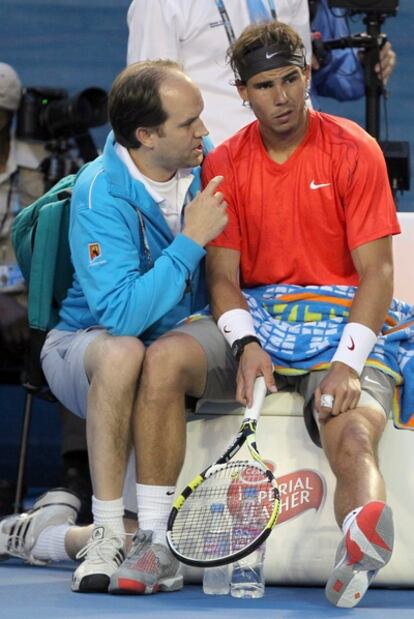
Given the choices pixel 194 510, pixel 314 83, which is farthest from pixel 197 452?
pixel 314 83

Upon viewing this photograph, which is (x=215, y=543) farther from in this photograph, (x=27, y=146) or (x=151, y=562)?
(x=27, y=146)

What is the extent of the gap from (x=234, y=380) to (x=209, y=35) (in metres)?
1.49

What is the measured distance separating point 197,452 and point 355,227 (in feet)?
2.26

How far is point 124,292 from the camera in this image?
3824 mm

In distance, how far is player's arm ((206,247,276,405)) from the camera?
3.78 m

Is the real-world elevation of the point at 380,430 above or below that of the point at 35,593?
above

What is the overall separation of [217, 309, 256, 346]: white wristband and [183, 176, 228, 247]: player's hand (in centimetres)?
19

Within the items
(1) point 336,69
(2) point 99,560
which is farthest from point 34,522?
(1) point 336,69

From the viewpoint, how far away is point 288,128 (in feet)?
13.1

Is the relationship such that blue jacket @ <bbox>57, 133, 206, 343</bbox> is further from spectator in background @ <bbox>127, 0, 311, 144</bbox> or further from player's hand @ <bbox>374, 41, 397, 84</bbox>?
player's hand @ <bbox>374, 41, 397, 84</bbox>

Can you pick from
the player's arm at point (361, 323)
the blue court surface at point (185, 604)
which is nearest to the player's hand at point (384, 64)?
the player's arm at point (361, 323)

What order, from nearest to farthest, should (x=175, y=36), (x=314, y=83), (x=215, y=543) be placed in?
(x=215, y=543)
(x=175, y=36)
(x=314, y=83)

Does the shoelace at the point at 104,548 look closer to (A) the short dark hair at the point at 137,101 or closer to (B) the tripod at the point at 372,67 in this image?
(A) the short dark hair at the point at 137,101

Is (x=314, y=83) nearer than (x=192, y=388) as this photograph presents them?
No
